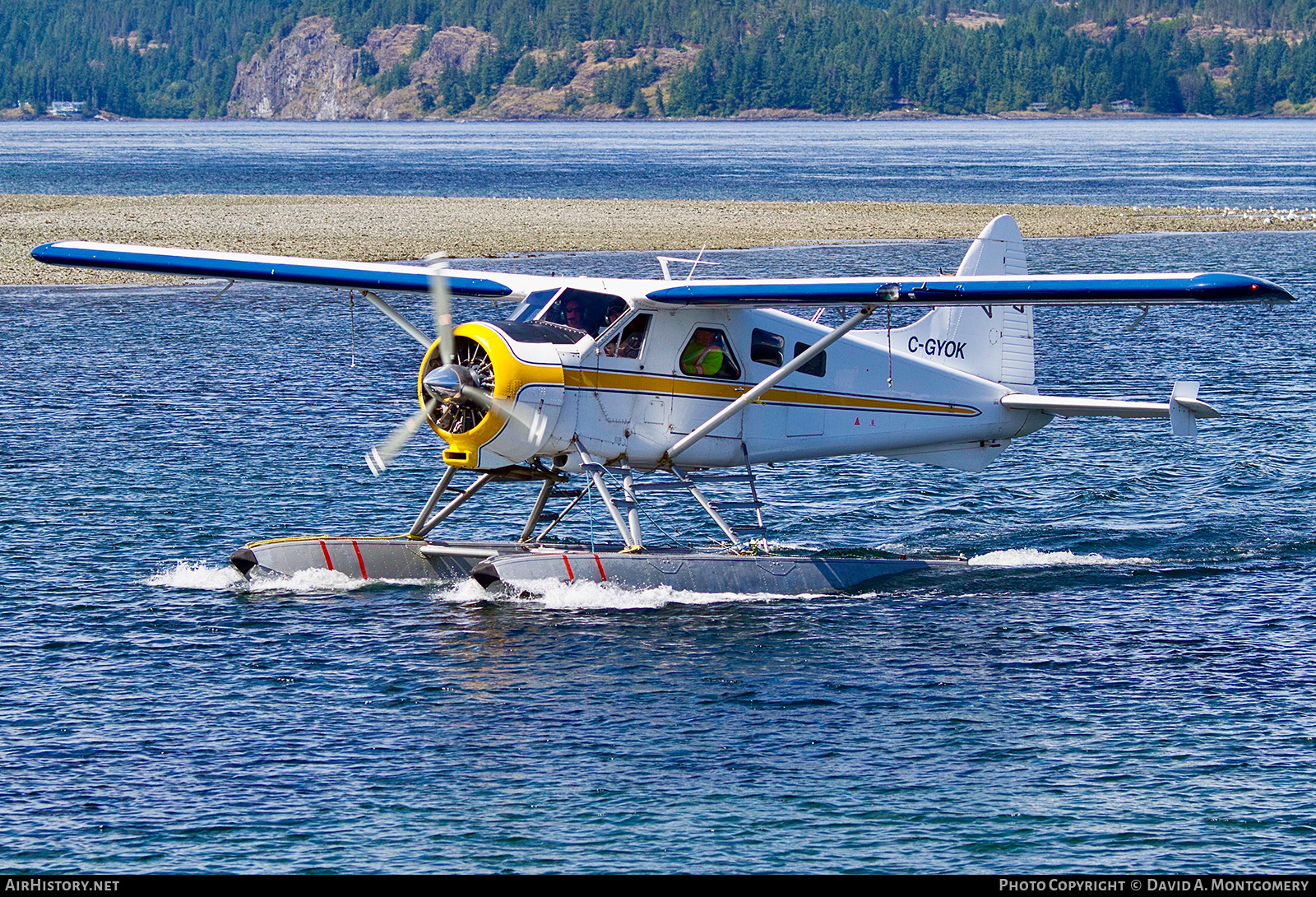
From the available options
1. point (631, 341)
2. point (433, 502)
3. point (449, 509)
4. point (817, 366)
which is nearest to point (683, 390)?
point (631, 341)

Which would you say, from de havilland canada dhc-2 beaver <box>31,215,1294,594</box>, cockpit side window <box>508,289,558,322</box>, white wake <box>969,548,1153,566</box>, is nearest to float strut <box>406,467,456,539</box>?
de havilland canada dhc-2 beaver <box>31,215,1294,594</box>

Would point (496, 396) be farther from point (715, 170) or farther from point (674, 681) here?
point (715, 170)

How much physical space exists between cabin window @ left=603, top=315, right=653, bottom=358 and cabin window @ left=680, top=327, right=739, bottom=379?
1.81ft

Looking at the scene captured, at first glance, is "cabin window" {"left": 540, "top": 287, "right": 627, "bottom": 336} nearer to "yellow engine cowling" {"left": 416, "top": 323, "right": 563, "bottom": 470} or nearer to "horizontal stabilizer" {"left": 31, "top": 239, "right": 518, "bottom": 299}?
"yellow engine cowling" {"left": 416, "top": 323, "right": 563, "bottom": 470}

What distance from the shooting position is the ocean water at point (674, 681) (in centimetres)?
1158

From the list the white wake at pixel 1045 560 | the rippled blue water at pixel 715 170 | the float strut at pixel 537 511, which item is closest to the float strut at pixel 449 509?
the float strut at pixel 537 511

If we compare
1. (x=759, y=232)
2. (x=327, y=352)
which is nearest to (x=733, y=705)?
(x=327, y=352)

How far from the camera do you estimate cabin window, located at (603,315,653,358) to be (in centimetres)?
1694

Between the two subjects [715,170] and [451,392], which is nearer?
[451,392]

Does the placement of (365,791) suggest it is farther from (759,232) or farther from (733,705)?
(759,232)

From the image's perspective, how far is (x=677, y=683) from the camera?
47.9 ft

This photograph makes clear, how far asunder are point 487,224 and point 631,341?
158ft

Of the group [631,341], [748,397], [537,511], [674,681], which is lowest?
[674,681]

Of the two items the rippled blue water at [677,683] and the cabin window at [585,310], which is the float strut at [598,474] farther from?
the cabin window at [585,310]
